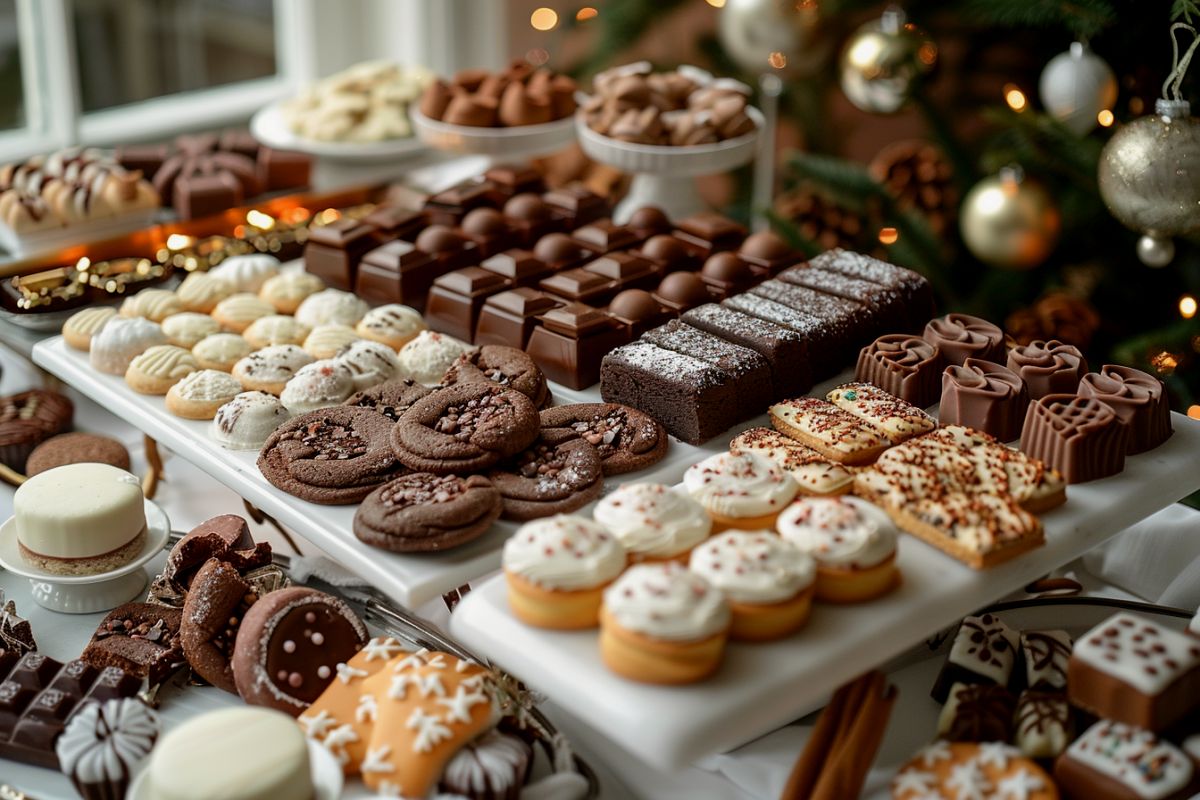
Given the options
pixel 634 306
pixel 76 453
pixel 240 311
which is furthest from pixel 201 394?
pixel 634 306

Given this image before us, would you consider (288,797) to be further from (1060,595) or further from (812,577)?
(1060,595)

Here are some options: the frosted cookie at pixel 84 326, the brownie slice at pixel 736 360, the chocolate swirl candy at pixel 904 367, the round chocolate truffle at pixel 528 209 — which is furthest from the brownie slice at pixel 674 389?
the frosted cookie at pixel 84 326

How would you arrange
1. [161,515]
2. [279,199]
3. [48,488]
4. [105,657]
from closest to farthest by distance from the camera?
[105,657] → [48,488] → [161,515] → [279,199]

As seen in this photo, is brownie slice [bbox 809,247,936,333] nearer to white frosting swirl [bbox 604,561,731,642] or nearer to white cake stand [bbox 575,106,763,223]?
white cake stand [bbox 575,106,763,223]

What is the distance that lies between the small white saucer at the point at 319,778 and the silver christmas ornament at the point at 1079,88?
5.70ft

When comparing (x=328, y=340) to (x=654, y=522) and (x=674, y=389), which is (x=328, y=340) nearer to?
(x=674, y=389)

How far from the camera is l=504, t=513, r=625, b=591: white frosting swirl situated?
4.57 ft

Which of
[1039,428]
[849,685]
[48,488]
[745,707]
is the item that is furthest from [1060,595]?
[48,488]

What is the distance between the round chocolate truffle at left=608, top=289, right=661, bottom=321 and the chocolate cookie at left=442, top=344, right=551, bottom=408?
0.20 meters

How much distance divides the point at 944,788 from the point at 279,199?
2.08 m

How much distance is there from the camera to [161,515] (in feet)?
6.66

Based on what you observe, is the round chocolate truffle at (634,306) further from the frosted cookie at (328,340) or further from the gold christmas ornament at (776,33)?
the gold christmas ornament at (776,33)

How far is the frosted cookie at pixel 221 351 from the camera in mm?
2111

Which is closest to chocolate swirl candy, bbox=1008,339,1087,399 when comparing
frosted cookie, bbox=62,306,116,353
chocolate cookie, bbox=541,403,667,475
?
chocolate cookie, bbox=541,403,667,475
